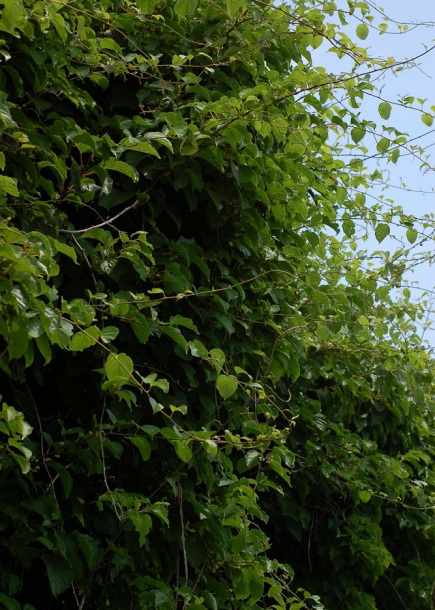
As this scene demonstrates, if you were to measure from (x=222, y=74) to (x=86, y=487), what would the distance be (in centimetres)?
164

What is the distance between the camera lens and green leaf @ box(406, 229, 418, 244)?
14.2 ft

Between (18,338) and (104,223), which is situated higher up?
(104,223)

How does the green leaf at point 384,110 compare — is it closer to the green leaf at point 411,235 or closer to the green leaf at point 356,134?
the green leaf at point 356,134

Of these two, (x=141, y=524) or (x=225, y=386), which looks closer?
(x=141, y=524)

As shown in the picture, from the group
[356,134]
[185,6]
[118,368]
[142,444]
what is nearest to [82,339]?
[118,368]

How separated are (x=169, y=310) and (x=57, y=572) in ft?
3.15

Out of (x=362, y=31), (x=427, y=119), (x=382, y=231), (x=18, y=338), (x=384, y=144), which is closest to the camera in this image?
(x=18, y=338)

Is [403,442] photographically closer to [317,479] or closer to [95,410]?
[317,479]

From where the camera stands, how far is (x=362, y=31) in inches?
133

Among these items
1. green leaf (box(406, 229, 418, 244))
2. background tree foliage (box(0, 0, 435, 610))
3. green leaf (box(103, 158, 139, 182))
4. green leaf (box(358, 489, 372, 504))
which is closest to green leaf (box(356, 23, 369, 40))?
background tree foliage (box(0, 0, 435, 610))

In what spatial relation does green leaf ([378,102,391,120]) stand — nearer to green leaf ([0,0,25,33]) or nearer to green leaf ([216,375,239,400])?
green leaf ([216,375,239,400])

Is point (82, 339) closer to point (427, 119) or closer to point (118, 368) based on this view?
point (118, 368)

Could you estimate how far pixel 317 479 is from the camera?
3824mm

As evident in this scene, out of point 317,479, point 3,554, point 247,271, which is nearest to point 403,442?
point 317,479
